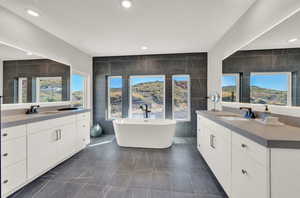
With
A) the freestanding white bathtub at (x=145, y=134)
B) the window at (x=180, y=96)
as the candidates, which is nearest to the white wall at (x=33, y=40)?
the freestanding white bathtub at (x=145, y=134)

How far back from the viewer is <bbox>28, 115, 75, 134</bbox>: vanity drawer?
1705mm

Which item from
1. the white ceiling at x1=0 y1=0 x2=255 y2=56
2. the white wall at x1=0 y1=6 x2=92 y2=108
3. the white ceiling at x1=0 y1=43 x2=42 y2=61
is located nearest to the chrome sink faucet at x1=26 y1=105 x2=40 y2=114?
the white ceiling at x1=0 y1=43 x2=42 y2=61

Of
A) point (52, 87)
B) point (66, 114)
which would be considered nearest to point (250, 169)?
point (66, 114)

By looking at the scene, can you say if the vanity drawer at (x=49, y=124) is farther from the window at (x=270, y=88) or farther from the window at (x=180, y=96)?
the window at (x=270, y=88)

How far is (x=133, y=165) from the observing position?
87.6 inches

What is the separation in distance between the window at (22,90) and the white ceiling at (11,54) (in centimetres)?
34

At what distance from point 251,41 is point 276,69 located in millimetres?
542

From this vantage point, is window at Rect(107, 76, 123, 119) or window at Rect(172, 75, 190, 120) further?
window at Rect(107, 76, 123, 119)

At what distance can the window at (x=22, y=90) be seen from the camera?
6.69 feet

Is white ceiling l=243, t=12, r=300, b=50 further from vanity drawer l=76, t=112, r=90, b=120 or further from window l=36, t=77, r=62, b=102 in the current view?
window l=36, t=77, r=62, b=102

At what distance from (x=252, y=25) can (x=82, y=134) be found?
3580 mm

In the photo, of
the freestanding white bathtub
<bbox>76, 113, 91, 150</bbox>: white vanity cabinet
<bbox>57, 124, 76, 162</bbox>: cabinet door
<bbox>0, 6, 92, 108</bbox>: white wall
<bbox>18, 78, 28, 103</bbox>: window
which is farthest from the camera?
the freestanding white bathtub

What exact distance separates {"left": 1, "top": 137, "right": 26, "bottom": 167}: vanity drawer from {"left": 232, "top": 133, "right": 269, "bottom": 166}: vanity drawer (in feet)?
7.92

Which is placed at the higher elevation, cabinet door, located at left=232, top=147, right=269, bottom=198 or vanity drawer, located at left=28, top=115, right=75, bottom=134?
vanity drawer, located at left=28, top=115, right=75, bottom=134
